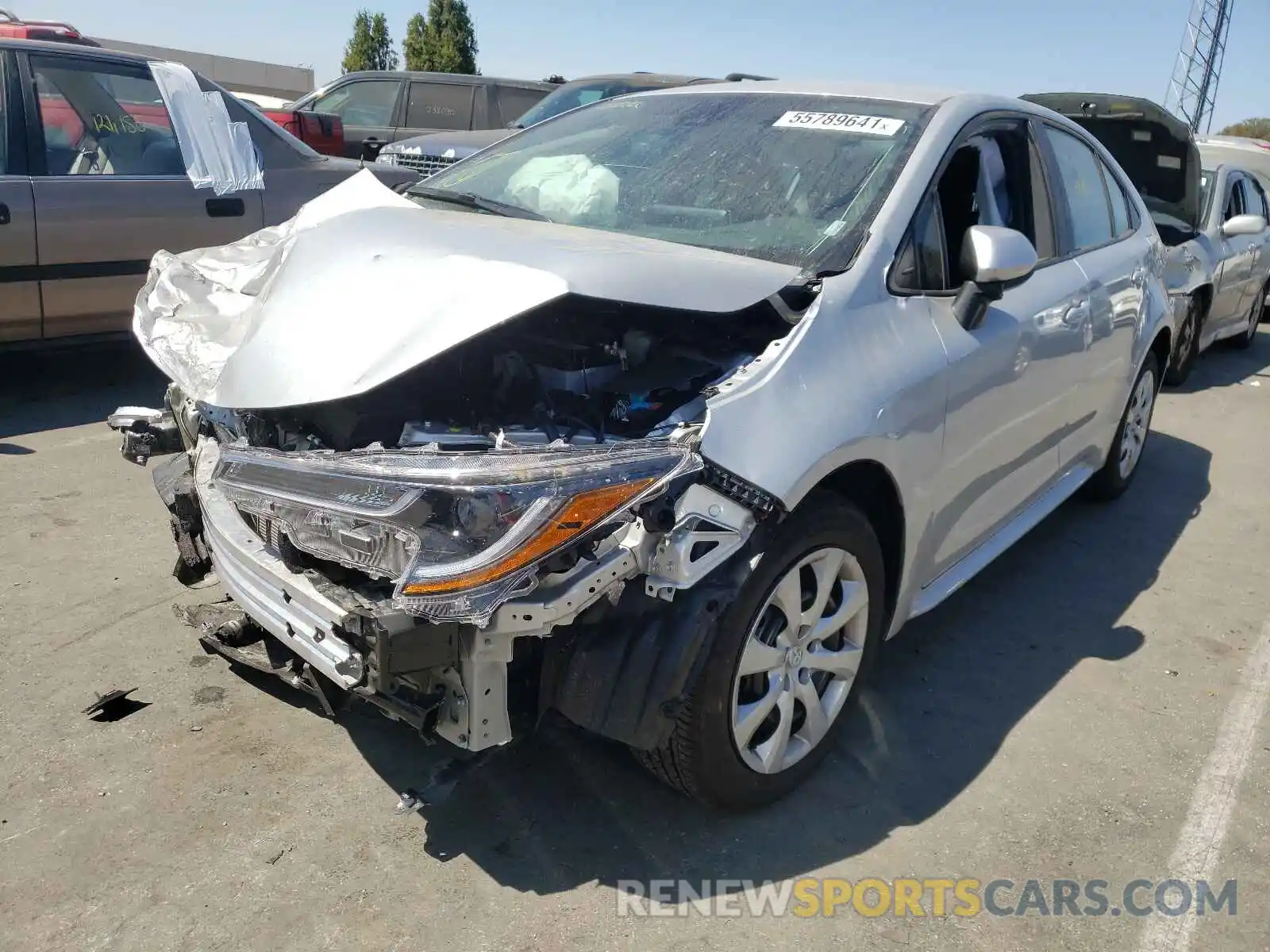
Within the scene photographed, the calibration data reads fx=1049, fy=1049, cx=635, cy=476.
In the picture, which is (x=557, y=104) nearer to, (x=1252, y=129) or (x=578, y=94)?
(x=578, y=94)

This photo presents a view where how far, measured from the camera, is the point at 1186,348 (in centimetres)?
779

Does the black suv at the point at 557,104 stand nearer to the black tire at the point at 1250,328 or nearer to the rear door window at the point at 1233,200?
the rear door window at the point at 1233,200

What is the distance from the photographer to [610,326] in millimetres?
2678

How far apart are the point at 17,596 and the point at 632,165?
Answer: 8.17 ft

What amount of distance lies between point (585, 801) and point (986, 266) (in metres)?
1.78

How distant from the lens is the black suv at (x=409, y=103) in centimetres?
1193

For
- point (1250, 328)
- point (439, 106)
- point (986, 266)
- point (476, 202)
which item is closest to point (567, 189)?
point (476, 202)

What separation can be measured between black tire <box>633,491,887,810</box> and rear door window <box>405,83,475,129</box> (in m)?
10.6

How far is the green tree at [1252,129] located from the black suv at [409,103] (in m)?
39.5

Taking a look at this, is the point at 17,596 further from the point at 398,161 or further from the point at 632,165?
the point at 398,161

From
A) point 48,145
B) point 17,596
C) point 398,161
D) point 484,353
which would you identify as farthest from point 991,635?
point 398,161

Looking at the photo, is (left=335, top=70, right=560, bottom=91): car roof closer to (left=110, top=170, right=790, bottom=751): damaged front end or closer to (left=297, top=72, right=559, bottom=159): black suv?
(left=297, top=72, right=559, bottom=159): black suv

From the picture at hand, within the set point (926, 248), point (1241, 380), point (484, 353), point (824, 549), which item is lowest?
point (1241, 380)

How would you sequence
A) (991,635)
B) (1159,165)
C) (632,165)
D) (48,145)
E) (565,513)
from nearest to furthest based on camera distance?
(565,513) < (632,165) < (991,635) < (48,145) < (1159,165)
